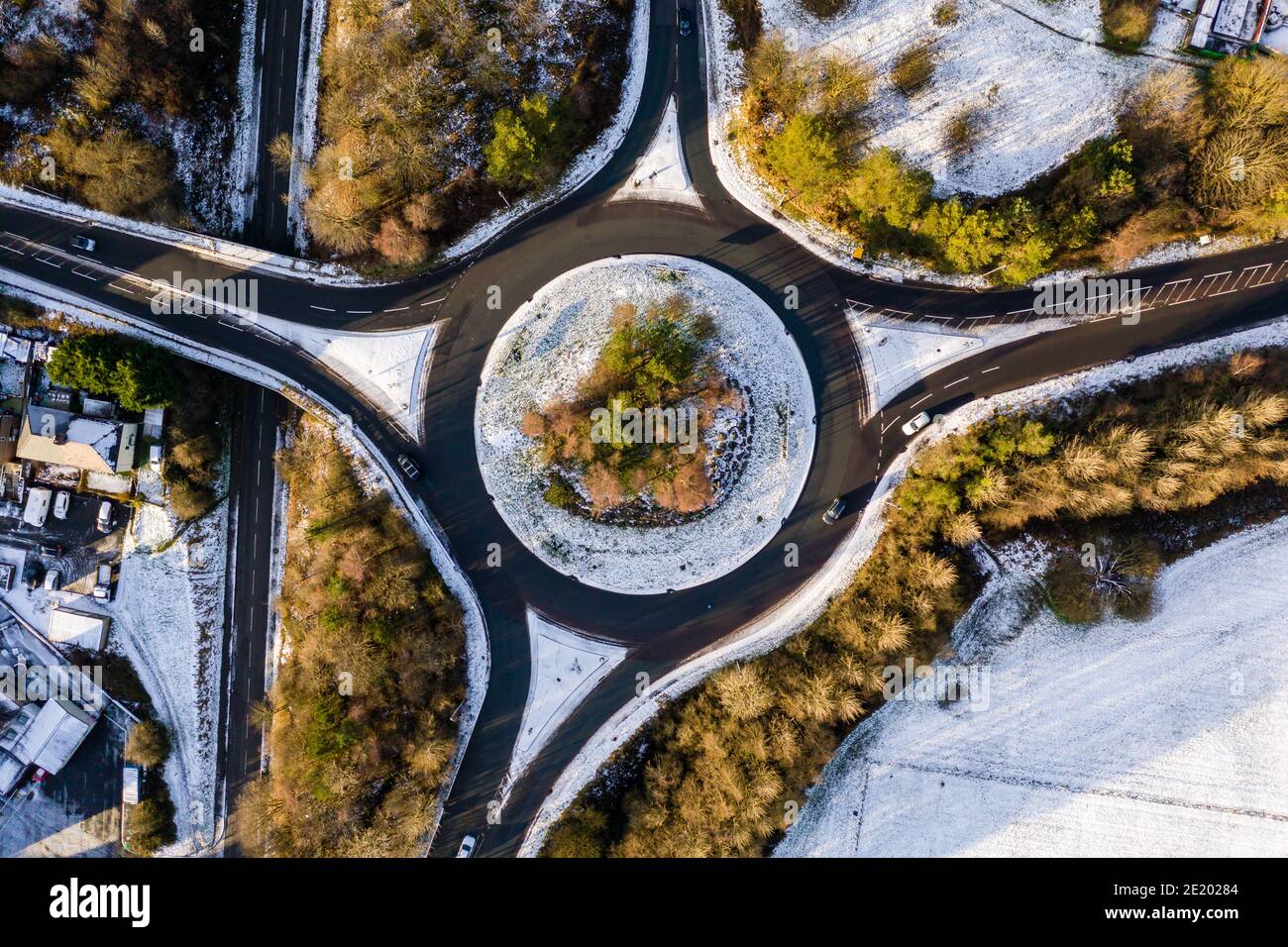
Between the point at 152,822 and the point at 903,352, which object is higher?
the point at 903,352

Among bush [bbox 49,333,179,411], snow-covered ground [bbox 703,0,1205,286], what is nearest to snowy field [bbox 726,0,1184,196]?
snow-covered ground [bbox 703,0,1205,286]

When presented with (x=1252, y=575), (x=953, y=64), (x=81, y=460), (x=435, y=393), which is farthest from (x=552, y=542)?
(x=1252, y=575)

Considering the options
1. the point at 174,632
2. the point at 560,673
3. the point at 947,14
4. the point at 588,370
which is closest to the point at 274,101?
the point at 588,370

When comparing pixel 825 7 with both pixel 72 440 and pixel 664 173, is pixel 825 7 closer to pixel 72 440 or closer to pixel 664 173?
pixel 664 173

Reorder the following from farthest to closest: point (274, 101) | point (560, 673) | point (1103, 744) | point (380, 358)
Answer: point (274, 101), point (380, 358), point (560, 673), point (1103, 744)

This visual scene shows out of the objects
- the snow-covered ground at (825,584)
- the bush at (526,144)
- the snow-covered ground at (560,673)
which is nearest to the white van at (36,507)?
the snow-covered ground at (560,673)

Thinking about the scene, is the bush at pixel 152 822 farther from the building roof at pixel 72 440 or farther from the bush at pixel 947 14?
the bush at pixel 947 14

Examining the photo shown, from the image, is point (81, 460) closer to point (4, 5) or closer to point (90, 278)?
point (90, 278)
